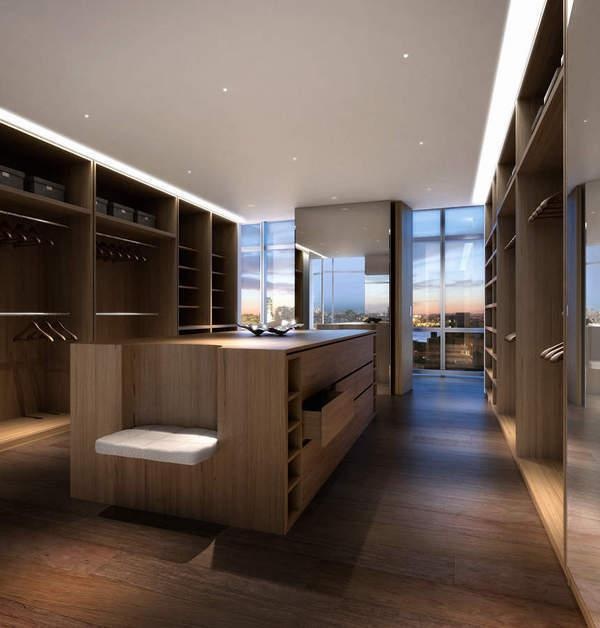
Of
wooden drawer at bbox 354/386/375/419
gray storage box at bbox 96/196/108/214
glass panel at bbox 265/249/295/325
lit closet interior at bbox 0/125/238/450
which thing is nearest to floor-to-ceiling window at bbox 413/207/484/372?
glass panel at bbox 265/249/295/325

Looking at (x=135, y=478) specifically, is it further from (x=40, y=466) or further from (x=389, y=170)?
(x=389, y=170)

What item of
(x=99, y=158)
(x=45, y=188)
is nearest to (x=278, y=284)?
(x=99, y=158)

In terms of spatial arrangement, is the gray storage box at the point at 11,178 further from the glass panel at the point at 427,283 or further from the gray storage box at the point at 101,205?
the glass panel at the point at 427,283

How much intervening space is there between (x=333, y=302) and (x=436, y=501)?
441 cm

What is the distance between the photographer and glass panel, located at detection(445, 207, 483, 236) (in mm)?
7516

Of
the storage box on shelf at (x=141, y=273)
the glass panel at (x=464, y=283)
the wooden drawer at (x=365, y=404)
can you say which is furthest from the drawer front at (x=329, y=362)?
the glass panel at (x=464, y=283)

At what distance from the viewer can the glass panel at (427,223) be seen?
7.71m

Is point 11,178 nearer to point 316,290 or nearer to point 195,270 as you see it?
point 195,270

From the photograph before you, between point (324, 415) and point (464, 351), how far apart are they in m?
5.85

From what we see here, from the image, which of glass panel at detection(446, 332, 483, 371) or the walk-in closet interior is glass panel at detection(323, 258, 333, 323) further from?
glass panel at detection(446, 332, 483, 371)

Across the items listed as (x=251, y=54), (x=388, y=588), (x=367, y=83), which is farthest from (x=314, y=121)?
(x=388, y=588)

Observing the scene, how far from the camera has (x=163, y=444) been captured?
215 cm

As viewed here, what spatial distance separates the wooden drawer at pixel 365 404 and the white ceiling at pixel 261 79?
2399 millimetres

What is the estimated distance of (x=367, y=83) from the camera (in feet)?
10.2
